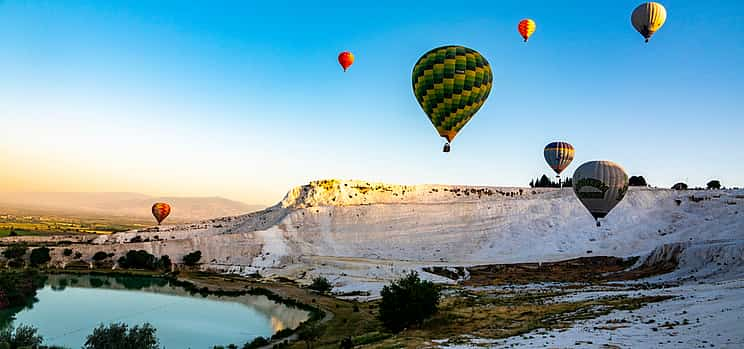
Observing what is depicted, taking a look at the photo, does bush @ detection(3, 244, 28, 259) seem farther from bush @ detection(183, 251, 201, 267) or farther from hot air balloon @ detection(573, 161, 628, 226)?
hot air balloon @ detection(573, 161, 628, 226)

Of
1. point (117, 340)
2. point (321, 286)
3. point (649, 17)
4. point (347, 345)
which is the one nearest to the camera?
point (117, 340)

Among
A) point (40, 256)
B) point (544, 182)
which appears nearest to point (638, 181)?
point (544, 182)

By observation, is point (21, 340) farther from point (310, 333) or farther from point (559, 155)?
point (559, 155)

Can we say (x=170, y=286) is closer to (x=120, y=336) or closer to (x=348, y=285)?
(x=348, y=285)

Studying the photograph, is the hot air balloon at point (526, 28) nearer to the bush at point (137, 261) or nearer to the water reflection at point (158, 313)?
the water reflection at point (158, 313)

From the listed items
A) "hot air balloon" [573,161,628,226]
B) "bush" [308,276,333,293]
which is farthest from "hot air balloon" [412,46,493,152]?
"bush" [308,276,333,293]

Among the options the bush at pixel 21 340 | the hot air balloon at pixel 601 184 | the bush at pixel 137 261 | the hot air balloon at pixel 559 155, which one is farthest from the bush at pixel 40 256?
the hot air balloon at pixel 559 155

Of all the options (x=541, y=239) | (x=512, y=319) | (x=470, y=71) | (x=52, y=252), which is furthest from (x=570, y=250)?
(x=52, y=252)
